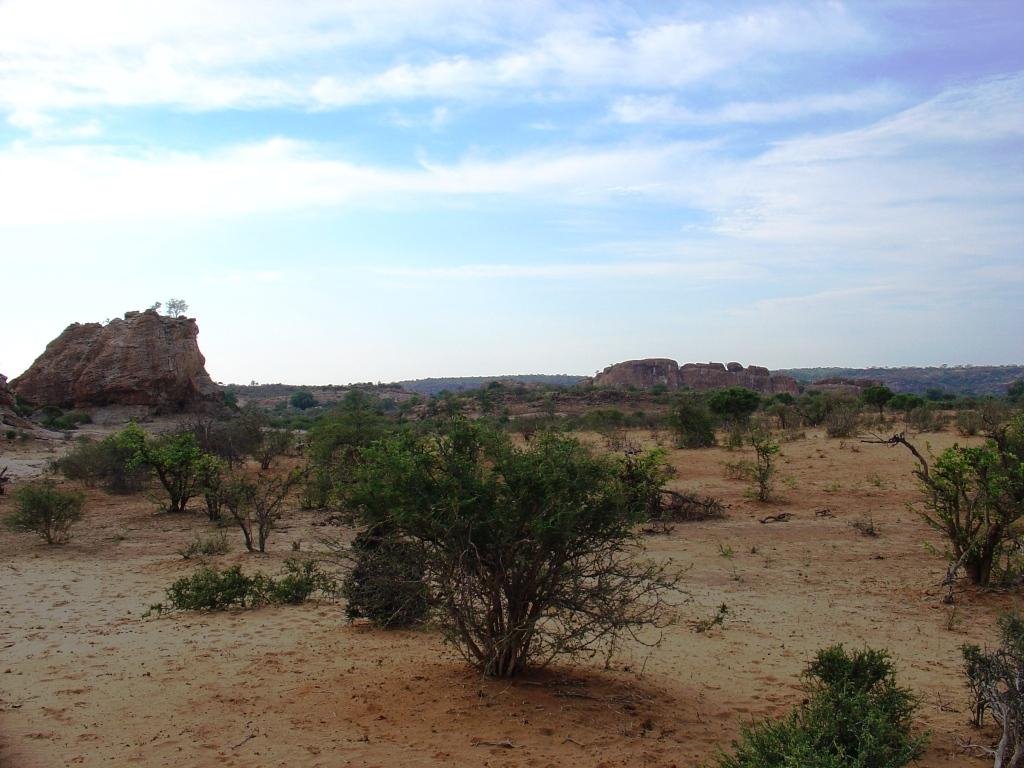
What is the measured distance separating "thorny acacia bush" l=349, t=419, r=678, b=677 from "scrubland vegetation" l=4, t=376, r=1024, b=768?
0.6 inches

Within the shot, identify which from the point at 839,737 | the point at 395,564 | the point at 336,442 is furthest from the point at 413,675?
the point at 336,442

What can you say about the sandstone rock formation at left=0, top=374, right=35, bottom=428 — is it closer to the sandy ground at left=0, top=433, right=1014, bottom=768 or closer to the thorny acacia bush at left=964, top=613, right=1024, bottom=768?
the sandy ground at left=0, top=433, right=1014, bottom=768

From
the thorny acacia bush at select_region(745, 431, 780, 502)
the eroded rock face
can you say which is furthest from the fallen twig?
the eroded rock face

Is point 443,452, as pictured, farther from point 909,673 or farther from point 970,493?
point 970,493

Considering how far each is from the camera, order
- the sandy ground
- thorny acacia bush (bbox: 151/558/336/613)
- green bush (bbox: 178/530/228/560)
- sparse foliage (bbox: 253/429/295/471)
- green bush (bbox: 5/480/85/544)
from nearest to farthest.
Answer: the sandy ground, thorny acacia bush (bbox: 151/558/336/613), green bush (bbox: 178/530/228/560), green bush (bbox: 5/480/85/544), sparse foliage (bbox: 253/429/295/471)

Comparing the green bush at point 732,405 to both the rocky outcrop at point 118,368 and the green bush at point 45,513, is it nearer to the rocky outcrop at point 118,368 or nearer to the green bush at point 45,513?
the green bush at point 45,513

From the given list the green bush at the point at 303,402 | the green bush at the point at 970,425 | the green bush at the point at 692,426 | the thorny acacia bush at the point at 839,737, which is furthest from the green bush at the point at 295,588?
the green bush at the point at 303,402

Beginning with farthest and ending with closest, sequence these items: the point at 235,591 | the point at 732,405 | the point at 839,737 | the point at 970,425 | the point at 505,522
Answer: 1. the point at 732,405
2. the point at 970,425
3. the point at 235,591
4. the point at 505,522
5. the point at 839,737

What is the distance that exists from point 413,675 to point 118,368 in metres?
39.8

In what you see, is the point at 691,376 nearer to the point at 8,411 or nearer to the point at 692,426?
the point at 692,426

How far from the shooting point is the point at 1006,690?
15.4 ft

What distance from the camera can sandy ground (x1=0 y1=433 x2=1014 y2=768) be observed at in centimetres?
480

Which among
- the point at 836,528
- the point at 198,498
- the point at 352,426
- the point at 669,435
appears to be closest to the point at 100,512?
the point at 198,498

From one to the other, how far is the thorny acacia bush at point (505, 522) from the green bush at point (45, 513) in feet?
36.0
